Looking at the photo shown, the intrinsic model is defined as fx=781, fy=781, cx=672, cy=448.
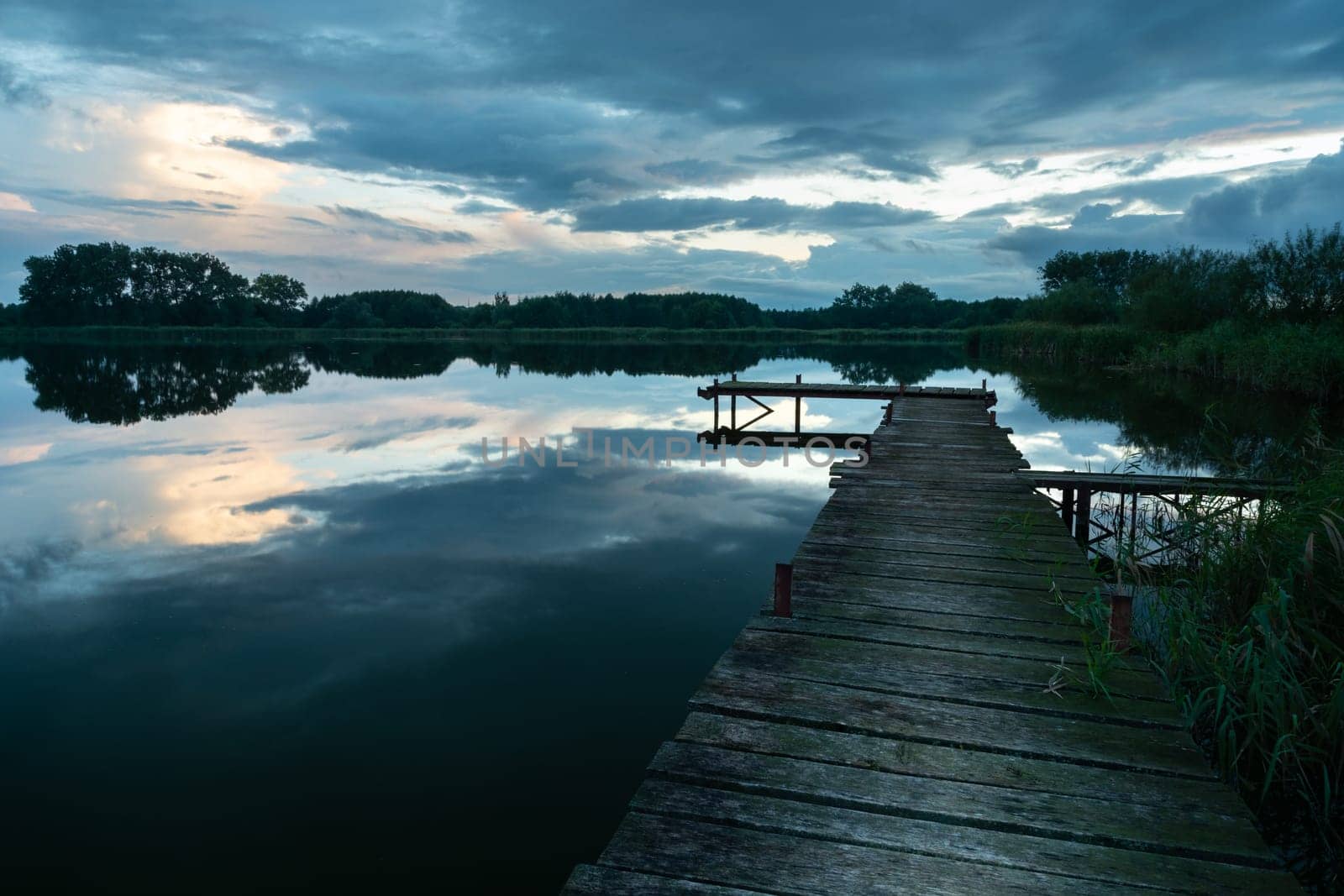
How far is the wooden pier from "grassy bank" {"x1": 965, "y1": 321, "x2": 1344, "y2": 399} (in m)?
20.7

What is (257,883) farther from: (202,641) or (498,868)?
(202,641)

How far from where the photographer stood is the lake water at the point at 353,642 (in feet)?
12.8

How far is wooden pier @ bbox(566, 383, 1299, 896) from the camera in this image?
2416mm

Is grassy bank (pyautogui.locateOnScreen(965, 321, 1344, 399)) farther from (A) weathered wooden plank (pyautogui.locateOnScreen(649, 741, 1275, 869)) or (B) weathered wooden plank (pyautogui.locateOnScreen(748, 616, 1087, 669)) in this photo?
(A) weathered wooden plank (pyautogui.locateOnScreen(649, 741, 1275, 869))

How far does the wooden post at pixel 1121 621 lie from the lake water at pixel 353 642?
263cm

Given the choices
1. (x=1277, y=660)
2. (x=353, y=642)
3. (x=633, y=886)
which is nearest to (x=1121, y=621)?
(x=1277, y=660)

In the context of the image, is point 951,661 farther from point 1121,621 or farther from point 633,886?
point 633,886

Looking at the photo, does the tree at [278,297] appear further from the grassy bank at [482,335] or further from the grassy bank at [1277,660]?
the grassy bank at [1277,660]

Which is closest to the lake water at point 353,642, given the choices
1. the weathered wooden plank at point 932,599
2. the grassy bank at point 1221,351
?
the weathered wooden plank at point 932,599

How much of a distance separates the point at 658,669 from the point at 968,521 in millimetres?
3186

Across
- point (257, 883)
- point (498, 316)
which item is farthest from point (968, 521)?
point (498, 316)

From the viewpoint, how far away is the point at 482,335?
9569cm

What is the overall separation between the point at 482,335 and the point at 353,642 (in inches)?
3667

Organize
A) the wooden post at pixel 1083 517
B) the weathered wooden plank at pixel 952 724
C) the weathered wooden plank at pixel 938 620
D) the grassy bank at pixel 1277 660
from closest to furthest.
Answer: the weathered wooden plank at pixel 952 724 < the grassy bank at pixel 1277 660 < the weathered wooden plank at pixel 938 620 < the wooden post at pixel 1083 517
